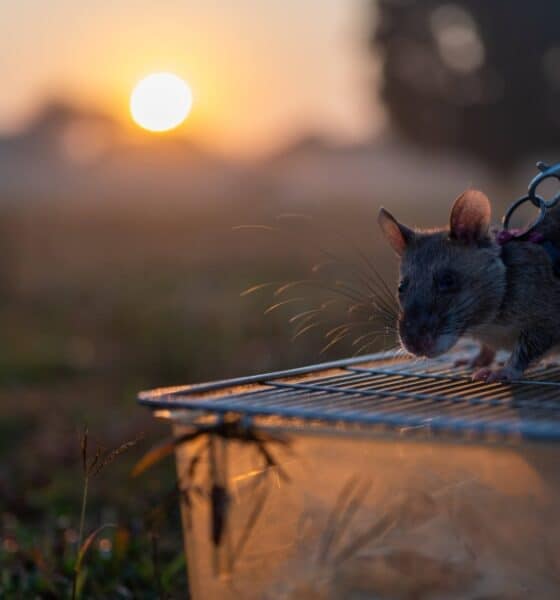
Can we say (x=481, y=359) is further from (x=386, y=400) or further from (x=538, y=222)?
(x=386, y=400)

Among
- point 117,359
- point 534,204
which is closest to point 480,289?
point 534,204

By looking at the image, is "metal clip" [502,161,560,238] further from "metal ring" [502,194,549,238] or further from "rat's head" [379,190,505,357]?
"rat's head" [379,190,505,357]

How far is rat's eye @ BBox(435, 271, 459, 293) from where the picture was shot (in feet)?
11.9

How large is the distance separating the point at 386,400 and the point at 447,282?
998mm

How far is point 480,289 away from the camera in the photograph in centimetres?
360

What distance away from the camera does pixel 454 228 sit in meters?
3.67

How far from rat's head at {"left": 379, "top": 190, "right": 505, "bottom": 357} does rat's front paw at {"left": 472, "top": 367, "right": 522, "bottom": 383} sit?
0.55ft

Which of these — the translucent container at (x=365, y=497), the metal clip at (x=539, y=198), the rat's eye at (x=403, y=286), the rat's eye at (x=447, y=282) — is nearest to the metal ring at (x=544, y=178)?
the metal clip at (x=539, y=198)

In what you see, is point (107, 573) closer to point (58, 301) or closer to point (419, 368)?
point (419, 368)

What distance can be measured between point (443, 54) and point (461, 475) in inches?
1216

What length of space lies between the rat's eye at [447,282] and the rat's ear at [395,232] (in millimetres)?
253

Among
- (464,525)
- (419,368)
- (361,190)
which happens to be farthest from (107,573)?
(361,190)

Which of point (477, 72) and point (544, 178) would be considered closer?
point (544, 178)

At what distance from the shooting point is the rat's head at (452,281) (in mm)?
3500
